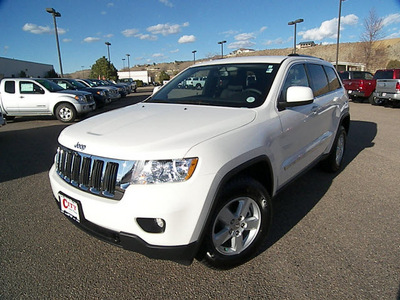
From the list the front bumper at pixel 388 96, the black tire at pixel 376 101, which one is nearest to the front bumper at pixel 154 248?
the front bumper at pixel 388 96

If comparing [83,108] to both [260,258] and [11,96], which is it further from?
[260,258]

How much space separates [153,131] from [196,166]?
511 millimetres

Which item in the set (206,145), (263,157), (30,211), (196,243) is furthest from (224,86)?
(30,211)

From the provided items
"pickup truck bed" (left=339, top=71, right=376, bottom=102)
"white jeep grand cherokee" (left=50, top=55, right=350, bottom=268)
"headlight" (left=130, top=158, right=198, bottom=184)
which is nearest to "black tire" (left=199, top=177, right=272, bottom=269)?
"white jeep grand cherokee" (left=50, top=55, right=350, bottom=268)

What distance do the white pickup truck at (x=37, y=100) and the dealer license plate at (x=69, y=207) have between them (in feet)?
30.4

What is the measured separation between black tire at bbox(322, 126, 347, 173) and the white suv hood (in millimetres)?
2426

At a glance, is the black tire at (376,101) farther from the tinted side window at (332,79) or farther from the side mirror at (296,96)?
the side mirror at (296,96)

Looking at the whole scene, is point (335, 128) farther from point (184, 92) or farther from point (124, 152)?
point (124, 152)

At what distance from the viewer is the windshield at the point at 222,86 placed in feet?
9.29

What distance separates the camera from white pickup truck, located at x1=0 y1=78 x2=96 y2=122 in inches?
418

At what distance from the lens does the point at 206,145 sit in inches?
76.2

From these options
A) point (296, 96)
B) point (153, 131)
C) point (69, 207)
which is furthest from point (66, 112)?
point (296, 96)

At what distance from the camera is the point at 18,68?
4603 centimetres

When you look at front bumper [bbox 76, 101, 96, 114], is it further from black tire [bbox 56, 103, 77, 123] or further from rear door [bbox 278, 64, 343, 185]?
rear door [bbox 278, 64, 343, 185]
